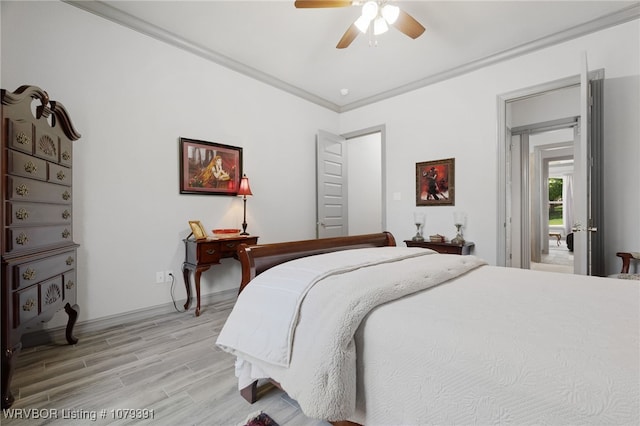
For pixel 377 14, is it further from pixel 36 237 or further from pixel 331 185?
pixel 36 237

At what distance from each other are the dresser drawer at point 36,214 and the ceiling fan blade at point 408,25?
282 cm

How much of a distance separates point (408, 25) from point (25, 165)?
2848mm

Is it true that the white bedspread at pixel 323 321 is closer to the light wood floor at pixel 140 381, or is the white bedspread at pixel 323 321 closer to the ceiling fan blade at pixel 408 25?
the light wood floor at pixel 140 381

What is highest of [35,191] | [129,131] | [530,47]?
[530,47]

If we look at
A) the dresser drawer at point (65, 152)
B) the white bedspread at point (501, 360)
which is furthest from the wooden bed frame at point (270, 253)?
the dresser drawer at point (65, 152)

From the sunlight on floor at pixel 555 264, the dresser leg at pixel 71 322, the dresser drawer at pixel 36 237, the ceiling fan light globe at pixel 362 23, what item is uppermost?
the ceiling fan light globe at pixel 362 23

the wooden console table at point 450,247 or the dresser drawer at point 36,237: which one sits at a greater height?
the dresser drawer at point 36,237

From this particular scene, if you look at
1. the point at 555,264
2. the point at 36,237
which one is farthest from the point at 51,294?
the point at 555,264

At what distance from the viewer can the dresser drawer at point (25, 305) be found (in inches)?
61.9

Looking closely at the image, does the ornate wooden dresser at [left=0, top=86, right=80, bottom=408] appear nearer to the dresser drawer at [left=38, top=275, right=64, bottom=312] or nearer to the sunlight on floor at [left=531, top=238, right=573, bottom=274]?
the dresser drawer at [left=38, top=275, right=64, bottom=312]

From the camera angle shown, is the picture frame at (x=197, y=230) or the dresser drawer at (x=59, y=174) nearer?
the dresser drawer at (x=59, y=174)

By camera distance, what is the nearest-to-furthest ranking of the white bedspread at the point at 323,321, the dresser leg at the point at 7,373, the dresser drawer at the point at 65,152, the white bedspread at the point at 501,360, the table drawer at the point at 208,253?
the white bedspread at the point at 501,360, the white bedspread at the point at 323,321, the dresser leg at the point at 7,373, the dresser drawer at the point at 65,152, the table drawer at the point at 208,253

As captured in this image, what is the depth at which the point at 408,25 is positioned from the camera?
97.0 inches

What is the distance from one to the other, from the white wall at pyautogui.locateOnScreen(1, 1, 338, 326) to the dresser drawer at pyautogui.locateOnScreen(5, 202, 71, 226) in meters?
0.38
